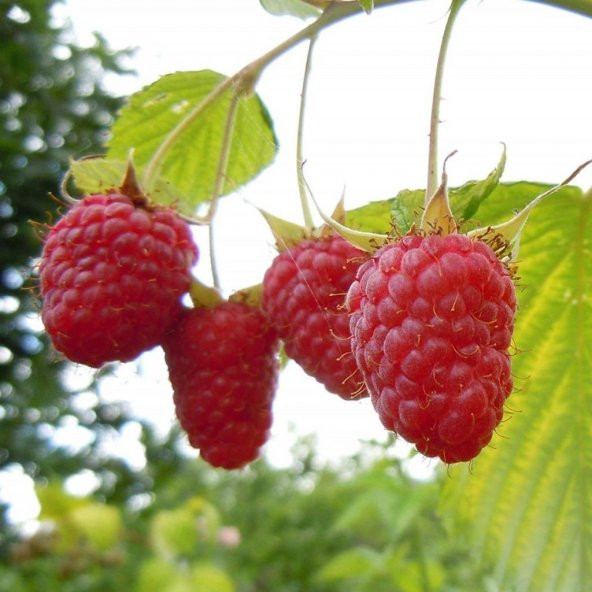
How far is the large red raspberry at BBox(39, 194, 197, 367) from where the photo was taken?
102cm

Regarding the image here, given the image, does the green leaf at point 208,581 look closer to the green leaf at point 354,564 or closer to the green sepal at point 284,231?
the green leaf at point 354,564

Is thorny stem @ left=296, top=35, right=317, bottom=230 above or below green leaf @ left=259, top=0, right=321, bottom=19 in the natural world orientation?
below

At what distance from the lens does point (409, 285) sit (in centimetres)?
79

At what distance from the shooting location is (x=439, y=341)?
30.3 inches

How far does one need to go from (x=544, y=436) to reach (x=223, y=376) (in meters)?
0.50

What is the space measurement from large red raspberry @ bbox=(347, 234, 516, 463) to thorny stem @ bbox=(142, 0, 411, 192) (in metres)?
0.32

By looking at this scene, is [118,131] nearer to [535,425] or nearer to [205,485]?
[535,425]

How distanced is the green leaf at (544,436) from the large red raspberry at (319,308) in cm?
23

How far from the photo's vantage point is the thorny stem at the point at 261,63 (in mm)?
1005

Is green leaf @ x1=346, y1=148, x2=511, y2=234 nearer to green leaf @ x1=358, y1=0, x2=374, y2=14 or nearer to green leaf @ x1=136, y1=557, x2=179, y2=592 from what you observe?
green leaf @ x1=358, y1=0, x2=374, y2=14

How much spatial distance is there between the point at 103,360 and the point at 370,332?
39 centimetres

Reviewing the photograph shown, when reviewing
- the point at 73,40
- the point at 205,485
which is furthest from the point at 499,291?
the point at 205,485

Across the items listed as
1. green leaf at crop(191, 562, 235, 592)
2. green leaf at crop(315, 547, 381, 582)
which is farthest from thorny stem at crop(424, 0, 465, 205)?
green leaf at crop(191, 562, 235, 592)

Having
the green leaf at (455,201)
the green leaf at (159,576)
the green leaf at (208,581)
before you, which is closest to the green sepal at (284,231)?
the green leaf at (455,201)
